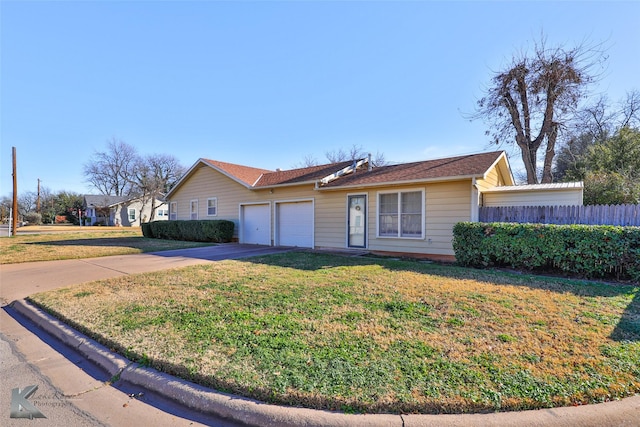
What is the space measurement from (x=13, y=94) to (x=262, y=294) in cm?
1365

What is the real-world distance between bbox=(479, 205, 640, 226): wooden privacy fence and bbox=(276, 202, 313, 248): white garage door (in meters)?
6.59

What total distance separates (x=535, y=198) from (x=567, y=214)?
1245 millimetres

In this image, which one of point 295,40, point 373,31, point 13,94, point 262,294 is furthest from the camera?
point 13,94

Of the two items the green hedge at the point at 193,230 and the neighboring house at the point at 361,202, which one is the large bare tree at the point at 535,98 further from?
the green hedge at the point at 193,230

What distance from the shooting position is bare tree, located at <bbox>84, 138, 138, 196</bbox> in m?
45.2

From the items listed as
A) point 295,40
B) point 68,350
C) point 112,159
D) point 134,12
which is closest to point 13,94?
point 134,12

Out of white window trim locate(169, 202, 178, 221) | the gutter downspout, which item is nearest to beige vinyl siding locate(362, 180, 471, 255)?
the gutter downspout

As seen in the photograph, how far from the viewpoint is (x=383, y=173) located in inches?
464

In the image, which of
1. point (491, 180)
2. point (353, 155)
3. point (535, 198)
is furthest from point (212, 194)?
point (353, 155)

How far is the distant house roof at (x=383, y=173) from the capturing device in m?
9.72

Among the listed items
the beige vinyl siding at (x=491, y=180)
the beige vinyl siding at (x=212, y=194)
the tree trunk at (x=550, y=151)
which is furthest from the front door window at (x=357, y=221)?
the tree trunk at (x=550, y=151)

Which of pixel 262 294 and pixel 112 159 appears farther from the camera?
pixel 112 159

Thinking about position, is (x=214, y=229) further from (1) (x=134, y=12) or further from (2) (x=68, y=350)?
(2) (x=68, y=350)

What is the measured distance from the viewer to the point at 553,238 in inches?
280
